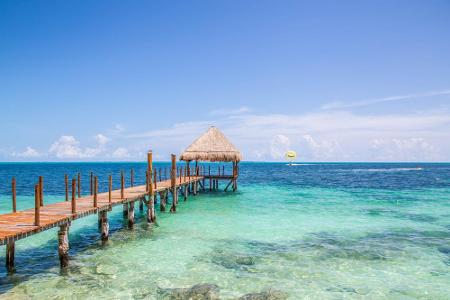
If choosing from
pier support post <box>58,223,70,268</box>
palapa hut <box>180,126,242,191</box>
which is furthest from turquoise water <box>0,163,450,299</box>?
palapa hut <box>180,126,242,191</box>

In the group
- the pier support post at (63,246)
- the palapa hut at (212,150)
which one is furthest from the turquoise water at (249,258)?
the palapa hut at (212,150)

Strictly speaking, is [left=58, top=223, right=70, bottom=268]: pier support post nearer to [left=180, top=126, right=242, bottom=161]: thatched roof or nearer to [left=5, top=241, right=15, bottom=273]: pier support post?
[left=5, top=241, right=15, bottom=273]: pier support post

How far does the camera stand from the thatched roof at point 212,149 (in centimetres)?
2883

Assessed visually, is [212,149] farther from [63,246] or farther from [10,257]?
[10,257]

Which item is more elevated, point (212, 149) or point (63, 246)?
point (212, 149)

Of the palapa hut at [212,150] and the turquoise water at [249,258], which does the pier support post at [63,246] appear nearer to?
the turquoise water at [249,258]

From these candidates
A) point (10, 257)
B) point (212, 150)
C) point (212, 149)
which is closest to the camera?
point (10, 257)

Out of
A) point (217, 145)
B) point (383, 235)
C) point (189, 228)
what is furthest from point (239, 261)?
point (217, 145)

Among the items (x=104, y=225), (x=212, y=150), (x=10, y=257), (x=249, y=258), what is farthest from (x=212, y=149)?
(x=10, y=257)

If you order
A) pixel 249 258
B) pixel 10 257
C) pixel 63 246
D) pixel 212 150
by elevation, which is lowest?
pixel 249 258

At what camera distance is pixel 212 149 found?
1153 inches

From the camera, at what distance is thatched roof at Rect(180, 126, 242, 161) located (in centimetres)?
2883

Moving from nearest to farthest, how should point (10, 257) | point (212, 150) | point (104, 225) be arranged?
point (10, 257), point (104, 225), point (212, 150)

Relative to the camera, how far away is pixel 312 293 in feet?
31.3
